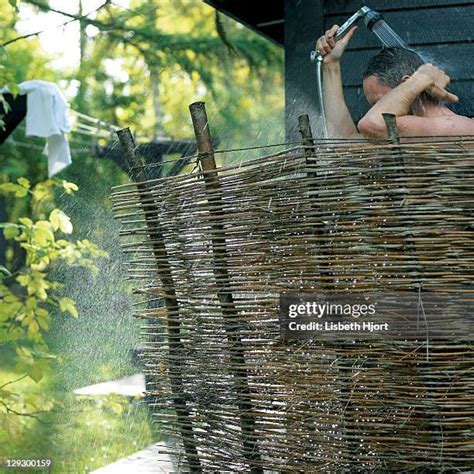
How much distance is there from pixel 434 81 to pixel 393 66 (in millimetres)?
449

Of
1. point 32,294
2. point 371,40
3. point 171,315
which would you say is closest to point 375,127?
point 171,315

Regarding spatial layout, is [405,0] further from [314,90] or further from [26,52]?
[26,52]

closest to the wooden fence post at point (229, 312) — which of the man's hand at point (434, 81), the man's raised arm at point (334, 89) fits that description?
the man's hand at point (434, 81)

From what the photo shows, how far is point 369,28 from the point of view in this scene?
15.1 ft

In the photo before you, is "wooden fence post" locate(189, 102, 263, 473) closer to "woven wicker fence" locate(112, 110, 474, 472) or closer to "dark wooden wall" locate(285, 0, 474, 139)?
"woven wicker fence" locate(112, 110, 474, 472)

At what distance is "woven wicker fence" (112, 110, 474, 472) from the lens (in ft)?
9.71

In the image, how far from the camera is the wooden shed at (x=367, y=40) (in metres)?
4.85

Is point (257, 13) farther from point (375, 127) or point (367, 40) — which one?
point (375, 127)

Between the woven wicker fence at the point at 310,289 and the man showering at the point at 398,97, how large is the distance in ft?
0.96

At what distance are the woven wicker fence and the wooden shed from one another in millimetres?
1914

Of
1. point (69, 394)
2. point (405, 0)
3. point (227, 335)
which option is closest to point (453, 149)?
point (227, 335)

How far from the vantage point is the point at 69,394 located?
32.8 ft

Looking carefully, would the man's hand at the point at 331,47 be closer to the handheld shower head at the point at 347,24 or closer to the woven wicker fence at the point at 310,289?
the handheld shower head at the point at 347,24

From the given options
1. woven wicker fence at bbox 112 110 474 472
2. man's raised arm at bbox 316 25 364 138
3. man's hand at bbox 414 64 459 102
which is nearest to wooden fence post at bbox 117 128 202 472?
woven wicker fence at bbox 112 110 474 472
